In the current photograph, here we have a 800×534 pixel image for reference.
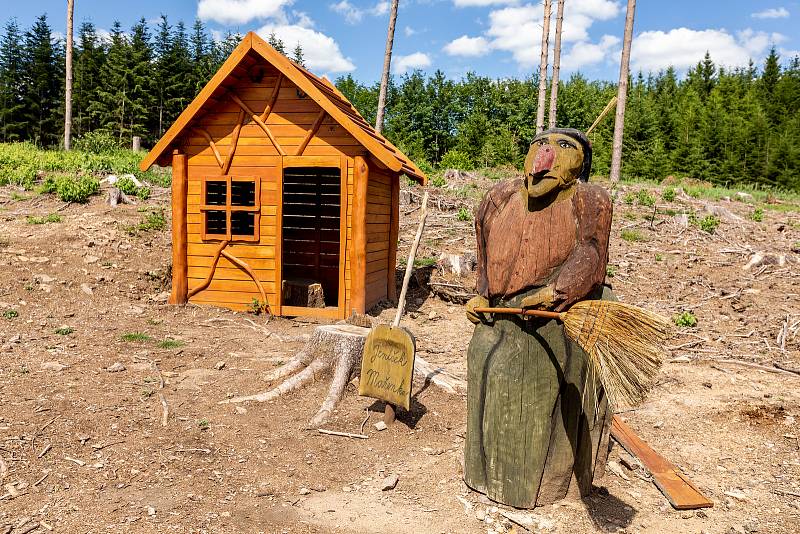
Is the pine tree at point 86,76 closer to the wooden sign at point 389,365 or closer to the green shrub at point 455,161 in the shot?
the green shrub at point 455,161

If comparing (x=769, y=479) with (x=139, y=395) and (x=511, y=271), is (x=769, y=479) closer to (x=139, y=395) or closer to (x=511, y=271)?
(x=511, y=271)

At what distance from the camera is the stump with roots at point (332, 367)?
18.4ft

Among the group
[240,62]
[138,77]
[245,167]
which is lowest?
[245,167]

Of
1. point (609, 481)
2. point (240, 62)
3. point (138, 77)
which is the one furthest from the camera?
point (138, 77)

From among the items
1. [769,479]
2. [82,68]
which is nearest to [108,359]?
[769,479]

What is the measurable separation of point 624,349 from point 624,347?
11 millimetres

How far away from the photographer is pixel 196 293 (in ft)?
30.8

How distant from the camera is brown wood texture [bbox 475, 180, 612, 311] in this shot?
3.17 m

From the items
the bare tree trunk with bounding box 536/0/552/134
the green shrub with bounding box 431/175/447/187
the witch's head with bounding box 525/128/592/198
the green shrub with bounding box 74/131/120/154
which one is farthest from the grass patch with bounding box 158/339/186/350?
the green shrub with bounding box 74/131/120/154

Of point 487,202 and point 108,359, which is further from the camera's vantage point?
point 108,359

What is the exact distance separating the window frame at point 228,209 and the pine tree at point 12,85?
130ft

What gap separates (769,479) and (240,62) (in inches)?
331

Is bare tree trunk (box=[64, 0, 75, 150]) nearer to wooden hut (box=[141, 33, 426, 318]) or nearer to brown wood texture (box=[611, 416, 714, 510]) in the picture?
wooden hut (box=[141, 33, 426, 318])

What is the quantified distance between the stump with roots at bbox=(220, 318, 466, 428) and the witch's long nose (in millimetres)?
3180
